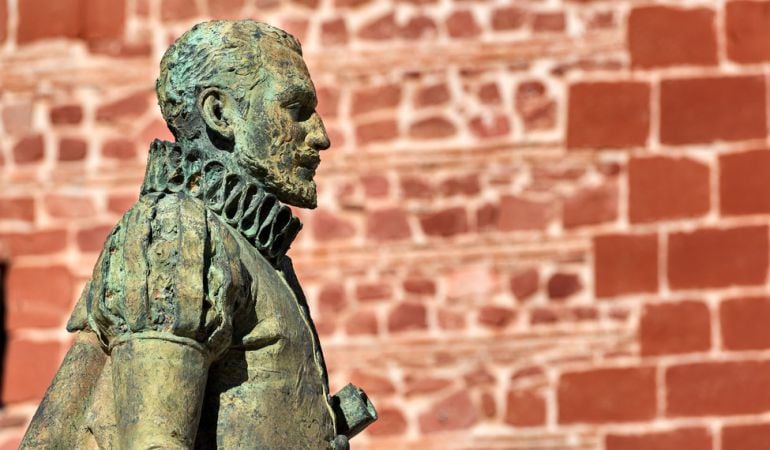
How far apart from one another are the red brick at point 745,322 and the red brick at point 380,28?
2.02 meters

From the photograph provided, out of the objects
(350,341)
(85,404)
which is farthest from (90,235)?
(85,404)

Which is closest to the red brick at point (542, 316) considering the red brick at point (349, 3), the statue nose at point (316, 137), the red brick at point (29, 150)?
the red brick at point (349, 3)

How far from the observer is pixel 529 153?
10633 mm

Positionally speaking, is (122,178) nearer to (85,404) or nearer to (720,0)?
(720,0)

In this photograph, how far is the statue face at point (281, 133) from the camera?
4.48 meters

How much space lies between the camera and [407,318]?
34.7ft

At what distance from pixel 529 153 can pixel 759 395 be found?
154cm

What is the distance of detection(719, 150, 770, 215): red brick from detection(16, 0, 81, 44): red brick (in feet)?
10.5

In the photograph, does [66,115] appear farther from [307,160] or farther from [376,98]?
[307,160]

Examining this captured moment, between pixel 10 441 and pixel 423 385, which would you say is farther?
pixel 10 441

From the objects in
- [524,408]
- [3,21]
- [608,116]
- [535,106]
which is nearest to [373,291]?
[524,408]

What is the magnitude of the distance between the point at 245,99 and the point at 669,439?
615 cm

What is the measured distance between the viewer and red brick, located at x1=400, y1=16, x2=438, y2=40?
10.8m

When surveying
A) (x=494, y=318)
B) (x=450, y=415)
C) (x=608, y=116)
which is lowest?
(x=450, y=415)
